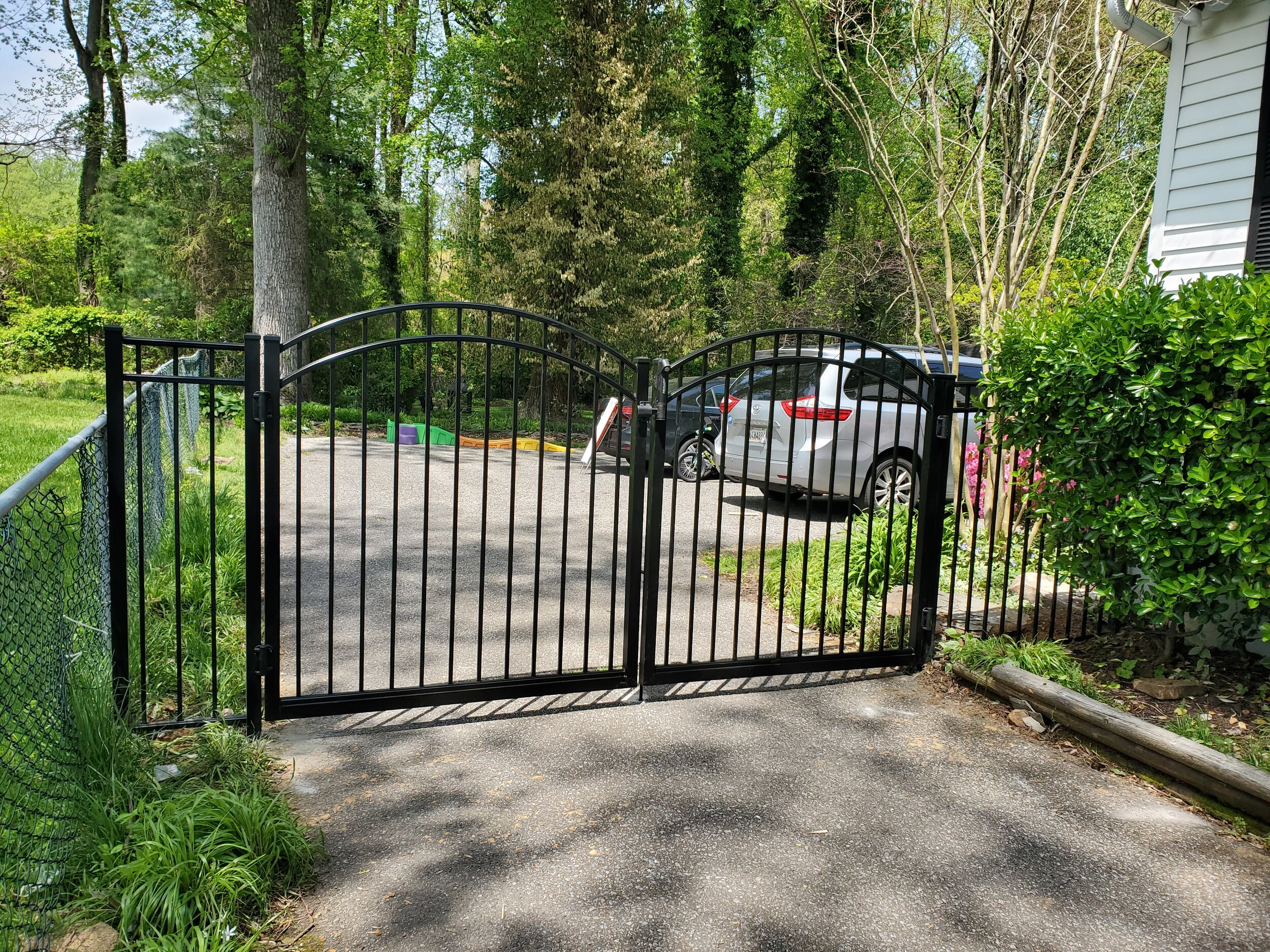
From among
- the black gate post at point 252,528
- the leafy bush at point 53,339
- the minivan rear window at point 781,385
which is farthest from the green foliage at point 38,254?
the black gate post at point 252,528

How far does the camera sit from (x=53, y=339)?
18.2 meters

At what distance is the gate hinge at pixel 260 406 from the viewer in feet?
11.6

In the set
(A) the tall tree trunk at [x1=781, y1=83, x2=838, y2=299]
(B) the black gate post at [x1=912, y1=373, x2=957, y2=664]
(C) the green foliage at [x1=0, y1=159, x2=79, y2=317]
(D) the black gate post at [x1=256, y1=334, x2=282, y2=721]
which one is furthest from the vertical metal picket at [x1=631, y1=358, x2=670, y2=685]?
(C) the green foliage at [x1=0, y1=159, x2=79, y2=317]

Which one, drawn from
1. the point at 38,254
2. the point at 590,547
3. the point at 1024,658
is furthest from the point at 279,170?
the point at 38,254

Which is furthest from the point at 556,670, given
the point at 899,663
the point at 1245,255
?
the point at 1245,255

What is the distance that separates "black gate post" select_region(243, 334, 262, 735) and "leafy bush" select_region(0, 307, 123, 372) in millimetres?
16994

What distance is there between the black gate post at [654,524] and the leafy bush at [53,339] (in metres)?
17.5

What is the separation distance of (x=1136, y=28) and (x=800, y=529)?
4.94 metres

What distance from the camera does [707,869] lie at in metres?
2.99

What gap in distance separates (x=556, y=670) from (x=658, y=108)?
53.5ft

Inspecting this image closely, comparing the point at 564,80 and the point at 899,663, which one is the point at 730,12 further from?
the point at 899,663

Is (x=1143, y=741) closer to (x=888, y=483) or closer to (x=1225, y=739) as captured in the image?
(x=1225, y=739)

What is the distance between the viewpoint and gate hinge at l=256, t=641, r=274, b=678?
3.72 metres

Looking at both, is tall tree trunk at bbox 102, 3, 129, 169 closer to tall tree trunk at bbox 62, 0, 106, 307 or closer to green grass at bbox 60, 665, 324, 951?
tall tree trunk at bbox 62, 0, 106, 307
